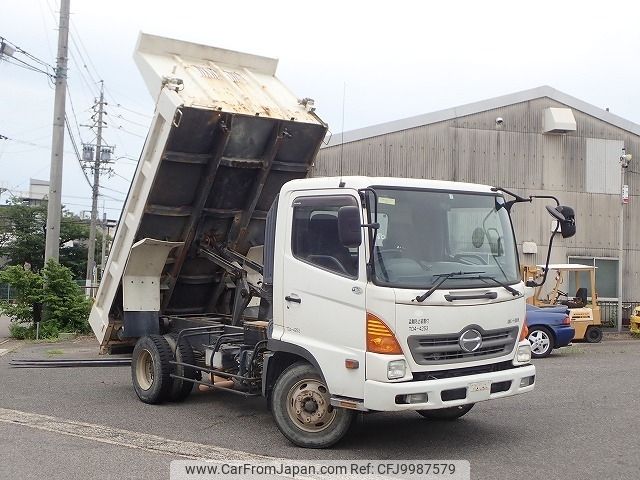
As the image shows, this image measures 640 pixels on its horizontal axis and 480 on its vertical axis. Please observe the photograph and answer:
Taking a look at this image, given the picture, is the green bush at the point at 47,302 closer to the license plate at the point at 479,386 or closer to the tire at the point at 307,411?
the tire at the point at 307,411

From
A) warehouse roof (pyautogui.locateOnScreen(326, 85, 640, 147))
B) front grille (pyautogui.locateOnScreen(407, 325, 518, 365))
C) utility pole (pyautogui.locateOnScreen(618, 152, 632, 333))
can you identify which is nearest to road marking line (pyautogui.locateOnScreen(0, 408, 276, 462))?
front grille (pyautogui.locateOnScreen(407, 325, 518, 365))

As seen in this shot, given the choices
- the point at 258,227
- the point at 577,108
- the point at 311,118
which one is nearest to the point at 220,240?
the point at 258,227

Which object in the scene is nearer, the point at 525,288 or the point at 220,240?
the point at 525,288

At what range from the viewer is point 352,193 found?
6375 mm

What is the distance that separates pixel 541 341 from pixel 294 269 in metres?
9.58

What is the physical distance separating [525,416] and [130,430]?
4296mm

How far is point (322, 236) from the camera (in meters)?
6.64

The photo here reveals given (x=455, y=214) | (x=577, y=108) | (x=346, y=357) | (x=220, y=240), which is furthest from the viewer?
(x=577, y=108)

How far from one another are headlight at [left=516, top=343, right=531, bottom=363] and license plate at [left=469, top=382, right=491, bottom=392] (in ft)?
1.98

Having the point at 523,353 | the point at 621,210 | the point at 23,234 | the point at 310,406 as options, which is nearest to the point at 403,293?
the point at 310,406

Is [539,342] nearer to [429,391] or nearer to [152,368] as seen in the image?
[152,368]

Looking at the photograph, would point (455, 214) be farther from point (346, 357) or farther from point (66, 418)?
point (66, 418)

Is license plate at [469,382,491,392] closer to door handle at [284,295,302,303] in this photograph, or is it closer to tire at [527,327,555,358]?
door handle at [284,295,302,303]

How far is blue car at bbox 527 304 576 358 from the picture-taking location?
14828 millimetres
